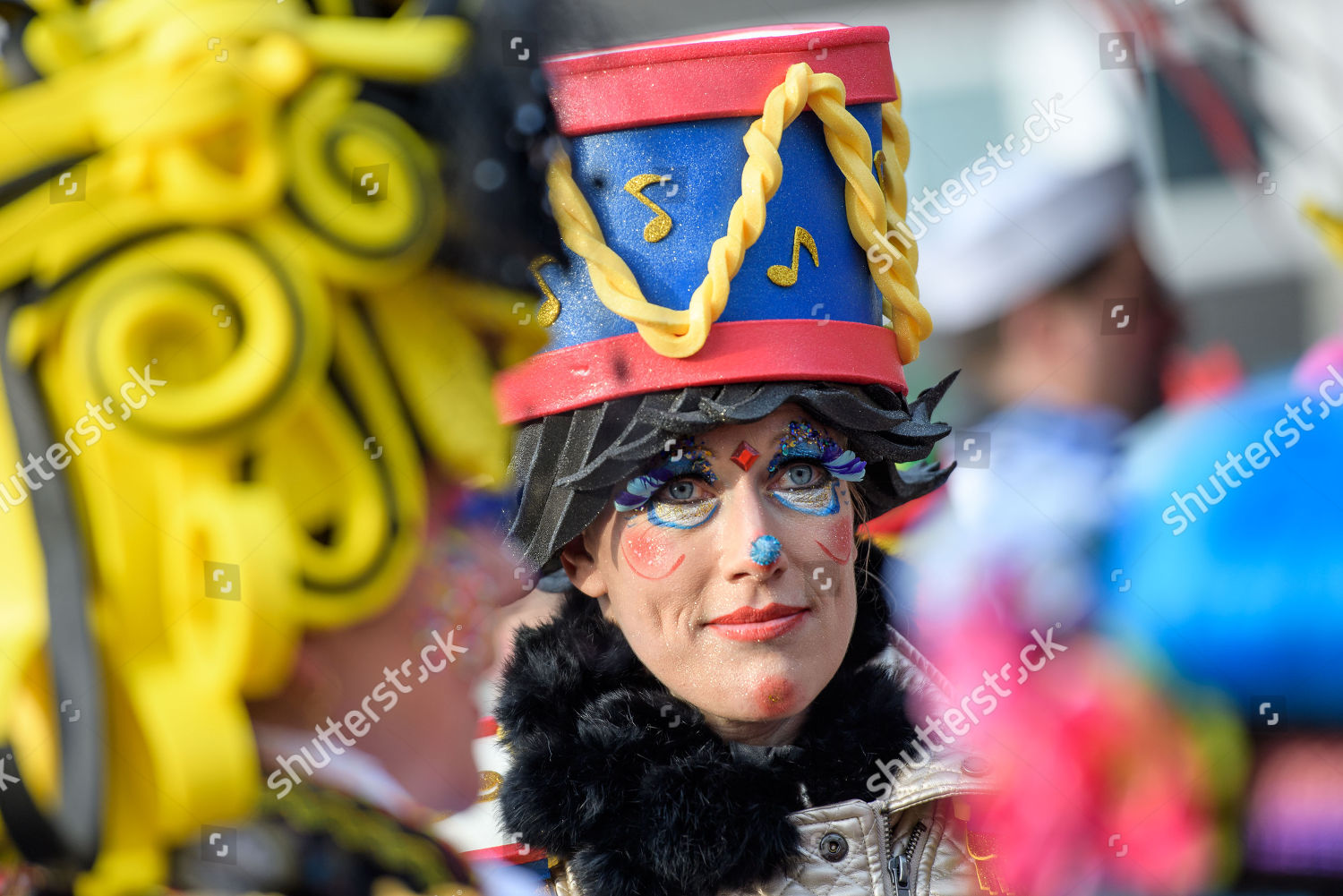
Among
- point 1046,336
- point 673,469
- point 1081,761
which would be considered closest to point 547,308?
point 673,469

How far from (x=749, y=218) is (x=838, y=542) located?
0.55 metres

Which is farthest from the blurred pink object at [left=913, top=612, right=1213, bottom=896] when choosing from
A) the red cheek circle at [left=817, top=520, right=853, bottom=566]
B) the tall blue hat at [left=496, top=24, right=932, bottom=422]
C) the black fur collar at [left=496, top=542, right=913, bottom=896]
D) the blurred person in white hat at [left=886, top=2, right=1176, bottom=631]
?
the tall blue hat at [left=496, top=24, right=932, bottom=422]

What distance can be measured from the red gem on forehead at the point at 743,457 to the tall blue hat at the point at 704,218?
0.36ft

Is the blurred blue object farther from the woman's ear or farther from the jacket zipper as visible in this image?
the woman's ear

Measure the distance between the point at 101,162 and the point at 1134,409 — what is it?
3.40m

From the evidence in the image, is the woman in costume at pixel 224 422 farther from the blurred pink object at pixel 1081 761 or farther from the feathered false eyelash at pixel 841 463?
the blurred pink object at pixel 1081 761

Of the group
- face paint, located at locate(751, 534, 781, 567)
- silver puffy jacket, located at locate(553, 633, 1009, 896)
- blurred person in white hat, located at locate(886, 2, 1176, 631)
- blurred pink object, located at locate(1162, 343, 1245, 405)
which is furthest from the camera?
blurred pink object, located at locate(1162, 343, 1245, 405)

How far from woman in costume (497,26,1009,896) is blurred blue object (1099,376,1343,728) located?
90 cm

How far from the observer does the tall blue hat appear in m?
2.32

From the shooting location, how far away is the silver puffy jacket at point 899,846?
7.86 ft

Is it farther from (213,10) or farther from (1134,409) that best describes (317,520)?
(1134,409)

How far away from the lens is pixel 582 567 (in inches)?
99.2

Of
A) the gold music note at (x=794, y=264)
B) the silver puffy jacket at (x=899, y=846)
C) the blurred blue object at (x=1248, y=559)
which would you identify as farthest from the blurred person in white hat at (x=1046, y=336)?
the gold music note at (x=794, y=264)

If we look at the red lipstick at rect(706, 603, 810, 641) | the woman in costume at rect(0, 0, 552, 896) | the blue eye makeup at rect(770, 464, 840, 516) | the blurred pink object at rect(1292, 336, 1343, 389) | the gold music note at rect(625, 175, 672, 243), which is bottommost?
the blurred pink object at rect(1292, 336, 1343, 389)
